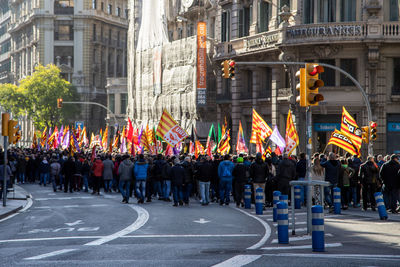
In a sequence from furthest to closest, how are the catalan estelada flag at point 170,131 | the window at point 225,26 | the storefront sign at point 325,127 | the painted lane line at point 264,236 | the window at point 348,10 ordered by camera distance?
1. the window at point 225,26
2. the storefront sign at point 325,127
3. the window at point 348,10
4. the catalan estelada flag at point 170,131
5. the painted lane line at point 264,236

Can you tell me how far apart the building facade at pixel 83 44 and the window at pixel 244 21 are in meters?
42.6

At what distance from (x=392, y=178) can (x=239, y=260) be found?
10.2m

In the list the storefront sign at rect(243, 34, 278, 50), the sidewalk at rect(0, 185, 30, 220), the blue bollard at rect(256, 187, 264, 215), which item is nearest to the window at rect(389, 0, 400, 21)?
the storefront sign at rect(243, 34, 278, 50)

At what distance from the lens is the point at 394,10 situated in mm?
36188

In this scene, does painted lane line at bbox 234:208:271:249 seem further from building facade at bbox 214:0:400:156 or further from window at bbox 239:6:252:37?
window at bbox 239:6:252:37

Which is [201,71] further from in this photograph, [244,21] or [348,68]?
[348,68]

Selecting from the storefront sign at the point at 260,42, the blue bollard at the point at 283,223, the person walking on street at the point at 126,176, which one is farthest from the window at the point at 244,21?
the blue bollard at the point at 283,223

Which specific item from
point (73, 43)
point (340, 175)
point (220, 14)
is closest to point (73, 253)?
point (340, 175)

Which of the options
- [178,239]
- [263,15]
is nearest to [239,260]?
[178,239]

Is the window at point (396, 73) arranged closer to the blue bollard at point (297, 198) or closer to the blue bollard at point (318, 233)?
the blue bollard at point (297, 198)

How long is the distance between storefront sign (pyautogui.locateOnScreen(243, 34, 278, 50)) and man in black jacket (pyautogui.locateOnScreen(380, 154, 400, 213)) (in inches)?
759

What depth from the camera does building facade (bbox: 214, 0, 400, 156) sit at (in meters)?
35.7

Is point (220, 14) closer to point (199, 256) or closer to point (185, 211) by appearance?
point (185, 211)

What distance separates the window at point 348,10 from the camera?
120 ft
